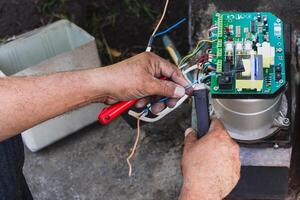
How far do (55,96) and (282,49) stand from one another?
69 cm

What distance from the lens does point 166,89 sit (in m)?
1.42

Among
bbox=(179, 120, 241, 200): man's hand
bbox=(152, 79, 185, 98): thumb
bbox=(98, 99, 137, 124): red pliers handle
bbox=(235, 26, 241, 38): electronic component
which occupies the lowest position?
bbox=(179, 120, 241, 200): man's hand

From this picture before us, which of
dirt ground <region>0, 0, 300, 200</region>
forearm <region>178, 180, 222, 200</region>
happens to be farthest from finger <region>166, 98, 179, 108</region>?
dirt ground <region>0, 0, 300, 200</region>

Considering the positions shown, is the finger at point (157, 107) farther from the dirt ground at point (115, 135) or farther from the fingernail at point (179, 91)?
the dirt ground at point (115, 135)

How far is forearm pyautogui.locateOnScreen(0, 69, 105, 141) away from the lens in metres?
1.28

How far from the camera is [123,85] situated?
1.41 metres

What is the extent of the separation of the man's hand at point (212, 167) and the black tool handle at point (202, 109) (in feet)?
0.09

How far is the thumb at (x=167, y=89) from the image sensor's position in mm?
1415

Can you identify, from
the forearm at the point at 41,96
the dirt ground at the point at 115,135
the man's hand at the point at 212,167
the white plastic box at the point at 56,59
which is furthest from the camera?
the white plastic box at the point at 56,59

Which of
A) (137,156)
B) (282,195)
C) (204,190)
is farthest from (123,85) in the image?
(137,156)

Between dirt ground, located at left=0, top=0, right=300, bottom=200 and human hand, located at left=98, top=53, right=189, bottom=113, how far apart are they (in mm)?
689

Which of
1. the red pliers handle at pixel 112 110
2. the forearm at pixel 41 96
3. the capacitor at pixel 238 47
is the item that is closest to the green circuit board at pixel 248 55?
the capacitor at pixel 238 47

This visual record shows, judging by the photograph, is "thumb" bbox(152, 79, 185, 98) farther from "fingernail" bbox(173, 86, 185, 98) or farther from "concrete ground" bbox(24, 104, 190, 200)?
"concrete ground" bbox(24, 104, 190, 200)

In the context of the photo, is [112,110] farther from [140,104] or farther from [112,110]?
[140,104]
